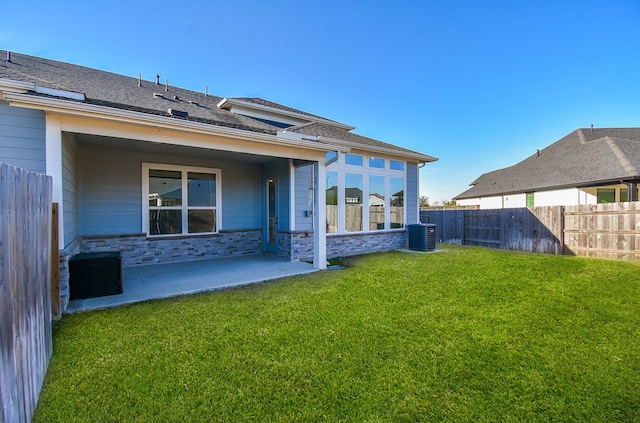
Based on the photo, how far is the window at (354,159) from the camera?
9.09 m

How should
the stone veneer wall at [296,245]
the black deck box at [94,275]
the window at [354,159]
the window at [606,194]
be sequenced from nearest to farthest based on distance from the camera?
the black deck box at [94,275] < the stone veneer wall at [296,245] < the window at [354,159] < the window at [606,194]

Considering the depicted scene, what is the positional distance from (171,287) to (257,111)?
587cm

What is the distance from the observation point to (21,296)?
A: 2016 mm

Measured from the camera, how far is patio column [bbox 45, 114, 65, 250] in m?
3.99

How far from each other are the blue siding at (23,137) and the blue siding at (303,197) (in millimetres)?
5008

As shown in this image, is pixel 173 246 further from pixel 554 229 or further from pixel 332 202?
pixel 554 229

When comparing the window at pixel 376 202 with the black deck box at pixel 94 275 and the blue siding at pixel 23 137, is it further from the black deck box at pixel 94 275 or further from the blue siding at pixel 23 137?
the blue siding at pixel 23 137

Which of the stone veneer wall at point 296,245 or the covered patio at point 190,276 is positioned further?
the stone veneer wall at point 296,245

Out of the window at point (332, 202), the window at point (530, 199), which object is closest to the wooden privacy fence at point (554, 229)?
the window at point (332, 202)

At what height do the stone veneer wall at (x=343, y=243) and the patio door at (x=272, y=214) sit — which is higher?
the patio door at (x=272, y=214)

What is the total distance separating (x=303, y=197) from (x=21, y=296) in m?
6.21

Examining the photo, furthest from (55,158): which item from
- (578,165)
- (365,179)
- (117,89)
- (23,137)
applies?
(578,165)

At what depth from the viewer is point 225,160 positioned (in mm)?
8352

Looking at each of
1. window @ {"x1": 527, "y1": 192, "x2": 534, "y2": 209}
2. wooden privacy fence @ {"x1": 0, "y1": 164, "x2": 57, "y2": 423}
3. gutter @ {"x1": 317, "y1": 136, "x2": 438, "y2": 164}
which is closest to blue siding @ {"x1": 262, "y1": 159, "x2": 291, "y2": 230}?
gutter @ {"x1": 317, "y1": 136, "x2": 438, "y2": 164}
